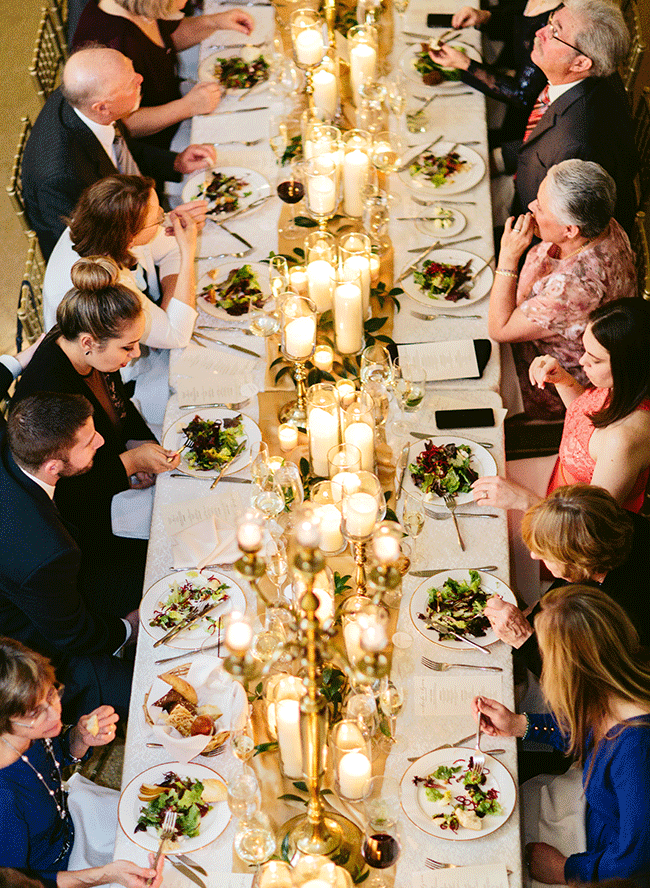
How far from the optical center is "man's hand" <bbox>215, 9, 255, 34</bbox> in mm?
5004

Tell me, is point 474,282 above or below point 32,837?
above

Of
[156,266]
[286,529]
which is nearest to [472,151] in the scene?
[156,266]

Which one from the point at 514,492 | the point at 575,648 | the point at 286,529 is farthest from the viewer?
the point at 514,492

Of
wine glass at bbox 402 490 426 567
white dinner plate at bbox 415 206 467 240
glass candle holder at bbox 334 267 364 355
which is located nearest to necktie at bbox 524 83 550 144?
white dinner plate at bbox 415 206 467 240

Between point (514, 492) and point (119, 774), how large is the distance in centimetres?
188

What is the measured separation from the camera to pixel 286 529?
9.06 feet

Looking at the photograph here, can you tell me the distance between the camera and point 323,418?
285 cm

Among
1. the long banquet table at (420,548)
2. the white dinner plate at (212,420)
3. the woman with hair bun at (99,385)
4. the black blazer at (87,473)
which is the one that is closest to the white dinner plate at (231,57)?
the long banquet table at (420,548)

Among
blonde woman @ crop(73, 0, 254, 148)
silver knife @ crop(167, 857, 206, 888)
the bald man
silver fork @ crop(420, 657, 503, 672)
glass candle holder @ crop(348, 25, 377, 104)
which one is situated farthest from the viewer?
blonde woman @ crop(73, 0, 254, 148)

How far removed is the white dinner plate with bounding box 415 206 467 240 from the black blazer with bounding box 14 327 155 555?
1.49 metres

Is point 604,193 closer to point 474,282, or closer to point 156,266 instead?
point 474,282

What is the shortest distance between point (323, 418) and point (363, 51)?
90.3 inches

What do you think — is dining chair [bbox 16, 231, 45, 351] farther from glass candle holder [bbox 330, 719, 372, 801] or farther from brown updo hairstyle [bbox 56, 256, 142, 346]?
glass candle holder [bbox 330, 719, 372, 801]

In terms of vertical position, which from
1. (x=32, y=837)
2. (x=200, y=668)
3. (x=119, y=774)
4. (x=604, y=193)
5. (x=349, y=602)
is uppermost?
(x=604, y=193)
